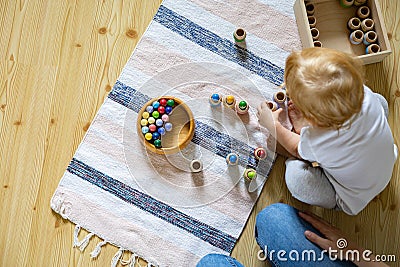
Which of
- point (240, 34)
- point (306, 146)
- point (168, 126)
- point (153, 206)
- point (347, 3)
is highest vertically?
point (347, 3)

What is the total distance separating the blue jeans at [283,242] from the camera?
120 centimetres

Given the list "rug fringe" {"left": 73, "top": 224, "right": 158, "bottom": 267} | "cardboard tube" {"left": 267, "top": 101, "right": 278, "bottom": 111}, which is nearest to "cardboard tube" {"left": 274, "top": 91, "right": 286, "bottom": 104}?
"cardboard tube" {"left": 267, "top": 101, "right": 278, "bottom": 111}

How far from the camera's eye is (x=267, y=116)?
4.67 feet

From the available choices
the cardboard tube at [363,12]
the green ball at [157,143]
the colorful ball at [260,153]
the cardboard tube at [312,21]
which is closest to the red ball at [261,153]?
the colorful ball at [260,153]

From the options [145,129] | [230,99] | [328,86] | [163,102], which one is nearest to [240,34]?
[230,99]

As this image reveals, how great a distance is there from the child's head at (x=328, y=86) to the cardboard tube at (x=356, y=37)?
419 mm

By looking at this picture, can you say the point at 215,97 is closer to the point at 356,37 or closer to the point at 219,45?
the point at 219,45

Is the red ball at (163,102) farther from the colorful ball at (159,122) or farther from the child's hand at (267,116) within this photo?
the child's hand at (267,116)

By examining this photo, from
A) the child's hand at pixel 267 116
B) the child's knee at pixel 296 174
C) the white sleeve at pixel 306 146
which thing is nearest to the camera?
the white sleeve at pixel 306 146

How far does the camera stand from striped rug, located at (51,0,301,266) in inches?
56.4

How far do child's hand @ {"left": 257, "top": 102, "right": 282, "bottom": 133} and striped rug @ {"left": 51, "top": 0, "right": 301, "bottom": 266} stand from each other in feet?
0.11

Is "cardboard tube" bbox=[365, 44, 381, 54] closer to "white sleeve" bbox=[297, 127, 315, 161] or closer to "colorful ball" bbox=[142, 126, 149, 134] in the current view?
"white sleeve" bbox=[297, 127, 315, 161]

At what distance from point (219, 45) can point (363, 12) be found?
0.47 meters

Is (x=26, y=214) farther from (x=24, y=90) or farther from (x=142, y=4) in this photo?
(x=142, y=4)
